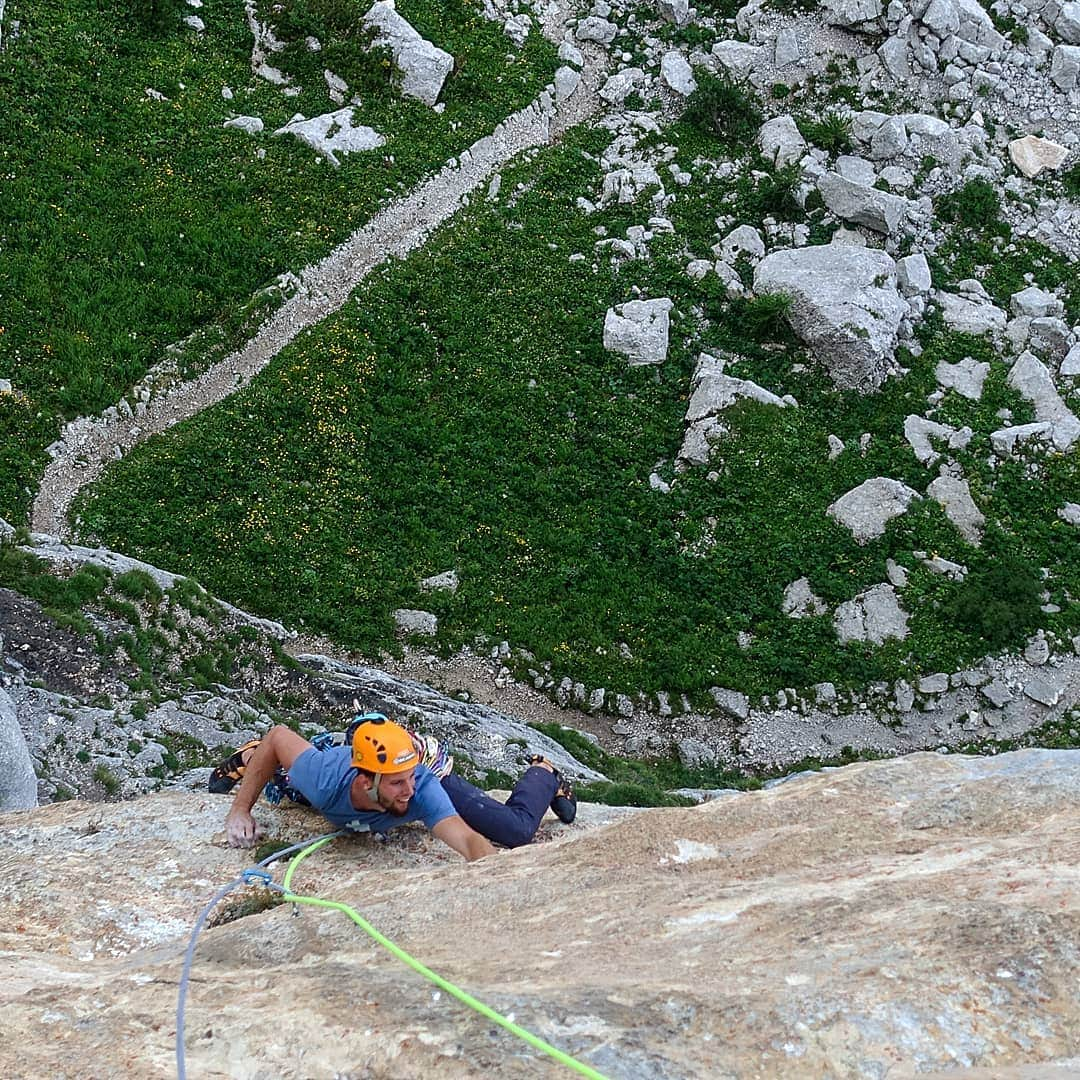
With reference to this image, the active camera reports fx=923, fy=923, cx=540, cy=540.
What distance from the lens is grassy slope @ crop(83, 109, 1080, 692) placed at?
24844 millimetres

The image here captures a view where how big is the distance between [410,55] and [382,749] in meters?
32.1

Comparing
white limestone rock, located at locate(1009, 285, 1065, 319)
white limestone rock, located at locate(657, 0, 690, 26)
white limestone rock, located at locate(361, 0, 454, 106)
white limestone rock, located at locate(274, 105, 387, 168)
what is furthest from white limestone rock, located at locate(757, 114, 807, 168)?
white limestone rock, located at locate(274, 105, 387, 168)

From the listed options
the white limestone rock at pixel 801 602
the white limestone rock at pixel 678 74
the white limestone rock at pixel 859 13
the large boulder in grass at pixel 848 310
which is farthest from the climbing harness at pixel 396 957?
the white limestone rock at pixel 859 13

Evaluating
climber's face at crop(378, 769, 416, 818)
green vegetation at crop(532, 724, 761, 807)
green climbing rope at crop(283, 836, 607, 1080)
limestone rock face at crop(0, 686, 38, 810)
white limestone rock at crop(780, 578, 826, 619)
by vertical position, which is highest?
green climbing rope at crop(283, 836, 607, 1080)

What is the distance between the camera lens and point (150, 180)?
29.3 m

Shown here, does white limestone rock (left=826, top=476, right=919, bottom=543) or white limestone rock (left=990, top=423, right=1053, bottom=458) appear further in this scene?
white limestone rock (left=990, top=423, right=1053, bottom=458)

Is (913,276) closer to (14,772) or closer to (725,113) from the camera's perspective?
(725,113)

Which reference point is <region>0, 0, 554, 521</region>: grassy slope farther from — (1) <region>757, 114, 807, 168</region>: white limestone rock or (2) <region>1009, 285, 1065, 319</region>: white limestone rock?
(2) <region>1009, 285, 1065, 319</region>: white limestone rock

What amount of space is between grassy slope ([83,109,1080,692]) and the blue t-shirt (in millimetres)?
14914

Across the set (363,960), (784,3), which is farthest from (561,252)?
(363,960)

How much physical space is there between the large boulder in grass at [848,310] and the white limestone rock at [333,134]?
48.9 ft

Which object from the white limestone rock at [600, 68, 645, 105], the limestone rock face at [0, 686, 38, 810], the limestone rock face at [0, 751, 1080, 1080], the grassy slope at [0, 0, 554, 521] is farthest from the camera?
the white limestone rock at [600, 68, 645, 105]

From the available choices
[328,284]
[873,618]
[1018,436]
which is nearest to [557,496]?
[873,618]

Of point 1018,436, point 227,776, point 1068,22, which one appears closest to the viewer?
point 227,776
